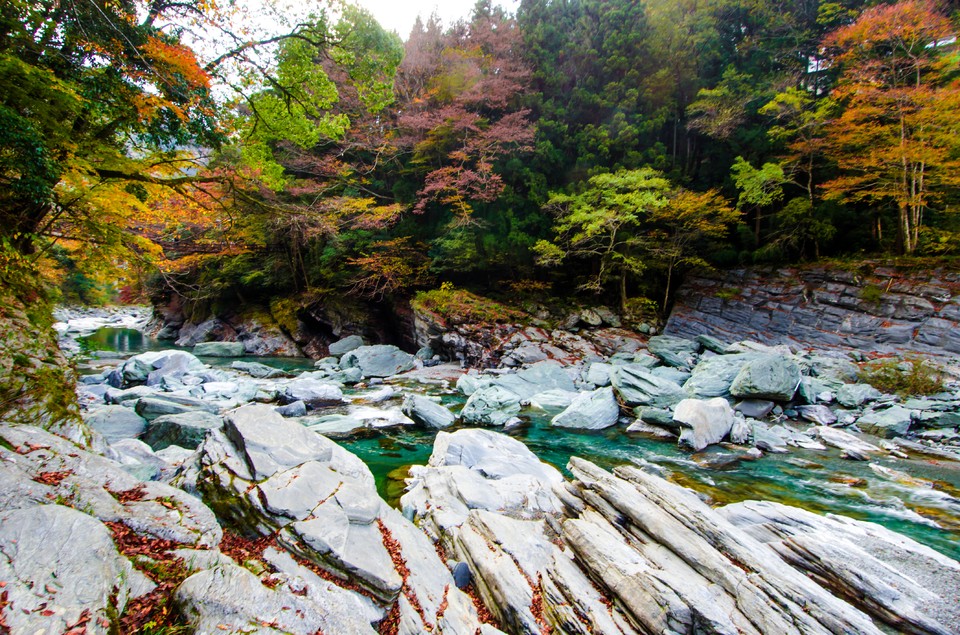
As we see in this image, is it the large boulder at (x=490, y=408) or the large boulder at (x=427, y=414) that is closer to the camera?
the large boulder at (x=427, y=414)

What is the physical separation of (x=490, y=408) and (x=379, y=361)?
7.19m

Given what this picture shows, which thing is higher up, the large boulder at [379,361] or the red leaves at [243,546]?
the red leaves at [243,546]

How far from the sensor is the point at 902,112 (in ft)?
42.6

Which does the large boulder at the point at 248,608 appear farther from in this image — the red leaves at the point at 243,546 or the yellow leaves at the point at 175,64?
the yellow leaves at the point at 175,64

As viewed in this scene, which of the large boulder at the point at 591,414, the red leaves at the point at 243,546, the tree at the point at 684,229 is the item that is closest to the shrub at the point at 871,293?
the tree at the point at 684,229

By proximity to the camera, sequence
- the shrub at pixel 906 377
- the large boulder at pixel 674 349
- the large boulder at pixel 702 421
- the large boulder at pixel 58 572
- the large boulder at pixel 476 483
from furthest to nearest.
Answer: the large boulder at pixel 674 349 → the shrub at pixel 906 377 → the large boulder at pixel 702 421 → the large boulder at pixel 476 483 → the large boulder at pixel 58 572

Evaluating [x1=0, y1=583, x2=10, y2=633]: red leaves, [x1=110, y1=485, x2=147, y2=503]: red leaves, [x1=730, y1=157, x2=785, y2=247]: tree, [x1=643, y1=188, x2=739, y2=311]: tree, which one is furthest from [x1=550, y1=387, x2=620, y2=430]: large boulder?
[x1=730, y1=157, x2=785, y2=247]: tree

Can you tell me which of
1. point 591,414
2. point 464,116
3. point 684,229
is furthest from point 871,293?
point 464,116

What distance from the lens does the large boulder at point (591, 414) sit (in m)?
8.90

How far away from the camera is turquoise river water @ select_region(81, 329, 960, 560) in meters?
5.15

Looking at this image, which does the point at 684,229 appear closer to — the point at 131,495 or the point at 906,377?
the point at 906,377

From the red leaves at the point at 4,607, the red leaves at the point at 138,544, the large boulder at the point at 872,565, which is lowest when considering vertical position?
the large boulder at the point at 872,565

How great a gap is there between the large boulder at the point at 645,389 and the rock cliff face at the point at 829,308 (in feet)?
23.6

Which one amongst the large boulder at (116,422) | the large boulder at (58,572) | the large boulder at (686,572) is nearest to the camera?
the large boulder at (58,572)
